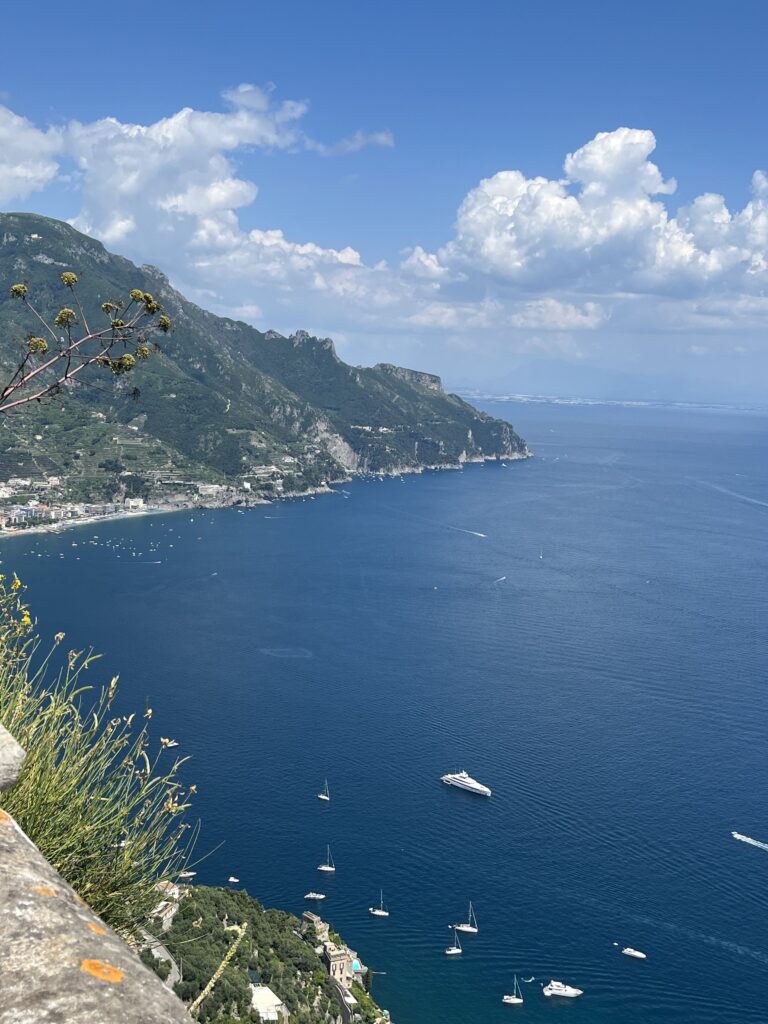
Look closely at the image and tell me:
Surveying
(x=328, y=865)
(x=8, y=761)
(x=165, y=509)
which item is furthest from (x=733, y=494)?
(x=8, y=761)

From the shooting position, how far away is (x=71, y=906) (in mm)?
2723

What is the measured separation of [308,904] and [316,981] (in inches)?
295

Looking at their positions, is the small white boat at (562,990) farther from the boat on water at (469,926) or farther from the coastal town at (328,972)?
the coastal town at (328,972)

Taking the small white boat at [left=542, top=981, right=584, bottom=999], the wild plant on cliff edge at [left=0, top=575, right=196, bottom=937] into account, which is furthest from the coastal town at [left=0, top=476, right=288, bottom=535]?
the wild plant on cliff edge at [left=0, top=575, right=196, bottom=937]

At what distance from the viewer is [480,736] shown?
57.4 m

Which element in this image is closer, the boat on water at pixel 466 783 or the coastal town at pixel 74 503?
the boat on water at pixel 466 783

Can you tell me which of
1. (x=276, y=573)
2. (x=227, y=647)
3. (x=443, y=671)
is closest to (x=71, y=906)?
(x=443, y=671)

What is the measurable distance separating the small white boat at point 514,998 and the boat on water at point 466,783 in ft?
47.5

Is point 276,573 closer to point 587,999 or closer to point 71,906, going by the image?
point 587,999

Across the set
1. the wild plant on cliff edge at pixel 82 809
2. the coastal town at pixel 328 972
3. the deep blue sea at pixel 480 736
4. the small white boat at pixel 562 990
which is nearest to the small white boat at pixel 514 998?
the deep blue sea at pixel 480 736

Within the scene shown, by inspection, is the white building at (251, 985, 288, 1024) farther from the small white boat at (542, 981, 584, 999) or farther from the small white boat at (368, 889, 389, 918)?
the small white boat at (542, 981, 584, 999)

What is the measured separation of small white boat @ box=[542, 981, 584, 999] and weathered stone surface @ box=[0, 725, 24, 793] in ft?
122

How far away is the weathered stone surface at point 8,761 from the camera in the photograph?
3.50 metres

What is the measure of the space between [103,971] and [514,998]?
3779 cm
